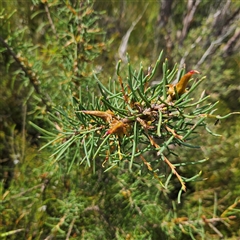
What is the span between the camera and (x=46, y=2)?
917 mm

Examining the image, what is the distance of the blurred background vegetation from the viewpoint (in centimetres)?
87

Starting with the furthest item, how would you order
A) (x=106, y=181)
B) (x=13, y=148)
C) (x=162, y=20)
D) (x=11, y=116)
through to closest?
(x=162, y=20) → (x=11, y=116) → (x=13, y=148) → (x=106, y=181)

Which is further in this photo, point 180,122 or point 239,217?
point 239,217

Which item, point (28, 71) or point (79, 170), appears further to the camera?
point (79, 170)

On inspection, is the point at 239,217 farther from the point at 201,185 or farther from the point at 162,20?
the point at 162,20

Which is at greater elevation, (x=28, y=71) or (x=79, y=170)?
(x=28, y=71)

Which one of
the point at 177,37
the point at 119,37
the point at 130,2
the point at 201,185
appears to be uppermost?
the point at 130,2

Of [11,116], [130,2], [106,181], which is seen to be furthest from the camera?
[130,2]

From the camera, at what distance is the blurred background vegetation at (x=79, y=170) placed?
0.87 meters

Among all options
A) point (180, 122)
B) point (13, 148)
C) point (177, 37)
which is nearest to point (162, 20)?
point (177, 37)

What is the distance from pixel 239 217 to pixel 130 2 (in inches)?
60.4

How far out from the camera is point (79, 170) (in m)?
0.99

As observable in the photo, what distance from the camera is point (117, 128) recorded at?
0.44 meters

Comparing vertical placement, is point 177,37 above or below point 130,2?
below
